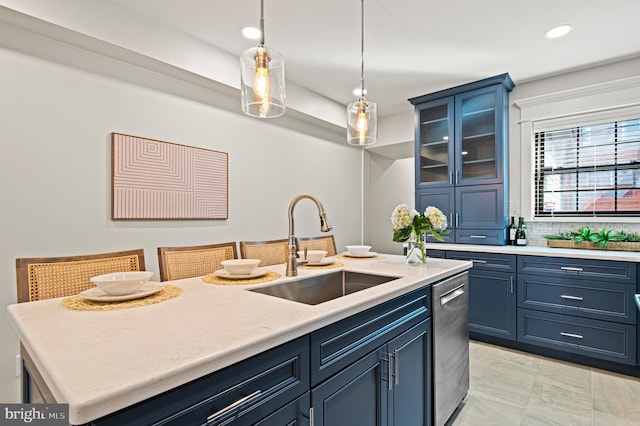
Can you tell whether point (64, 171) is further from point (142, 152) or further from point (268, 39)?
point (268, 39)

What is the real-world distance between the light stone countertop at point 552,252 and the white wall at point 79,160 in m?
2.15

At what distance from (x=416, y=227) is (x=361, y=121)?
33.6 inches

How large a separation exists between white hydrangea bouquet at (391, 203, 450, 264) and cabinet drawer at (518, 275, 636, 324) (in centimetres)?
158

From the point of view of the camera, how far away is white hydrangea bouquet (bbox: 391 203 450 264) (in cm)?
203

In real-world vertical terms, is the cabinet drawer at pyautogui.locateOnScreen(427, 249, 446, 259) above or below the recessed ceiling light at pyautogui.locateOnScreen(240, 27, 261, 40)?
below

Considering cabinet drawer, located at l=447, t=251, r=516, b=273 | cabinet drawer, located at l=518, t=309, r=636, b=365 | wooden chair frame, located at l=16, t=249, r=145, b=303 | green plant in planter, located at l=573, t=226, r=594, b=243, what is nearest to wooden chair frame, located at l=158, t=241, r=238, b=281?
wooden chair frame, located at l=16, t=249, r=145, b=303

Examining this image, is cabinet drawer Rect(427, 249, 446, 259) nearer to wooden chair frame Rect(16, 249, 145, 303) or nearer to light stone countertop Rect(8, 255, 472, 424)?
light stone countertop Rect(8, 255, 472, 424)

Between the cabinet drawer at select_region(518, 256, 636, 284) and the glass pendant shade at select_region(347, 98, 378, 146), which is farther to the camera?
the cabinet drawer at select_region(518, 256, 636, 284)

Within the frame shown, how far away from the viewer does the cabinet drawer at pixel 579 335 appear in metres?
2.58

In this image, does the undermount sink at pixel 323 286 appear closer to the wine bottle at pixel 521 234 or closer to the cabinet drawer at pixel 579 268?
the cabinet drawer at pixel 579 268

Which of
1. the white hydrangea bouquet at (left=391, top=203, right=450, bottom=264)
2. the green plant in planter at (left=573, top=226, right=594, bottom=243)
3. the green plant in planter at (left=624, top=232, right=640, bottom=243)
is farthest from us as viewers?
the green plant in planter at (left=573, top=226, right=594, bottom=243)

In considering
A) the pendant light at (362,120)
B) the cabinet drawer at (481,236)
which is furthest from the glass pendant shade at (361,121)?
the cabinet drawer at (481,236)

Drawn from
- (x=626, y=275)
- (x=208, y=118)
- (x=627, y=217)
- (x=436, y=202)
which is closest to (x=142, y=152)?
(x=208, y=118)
